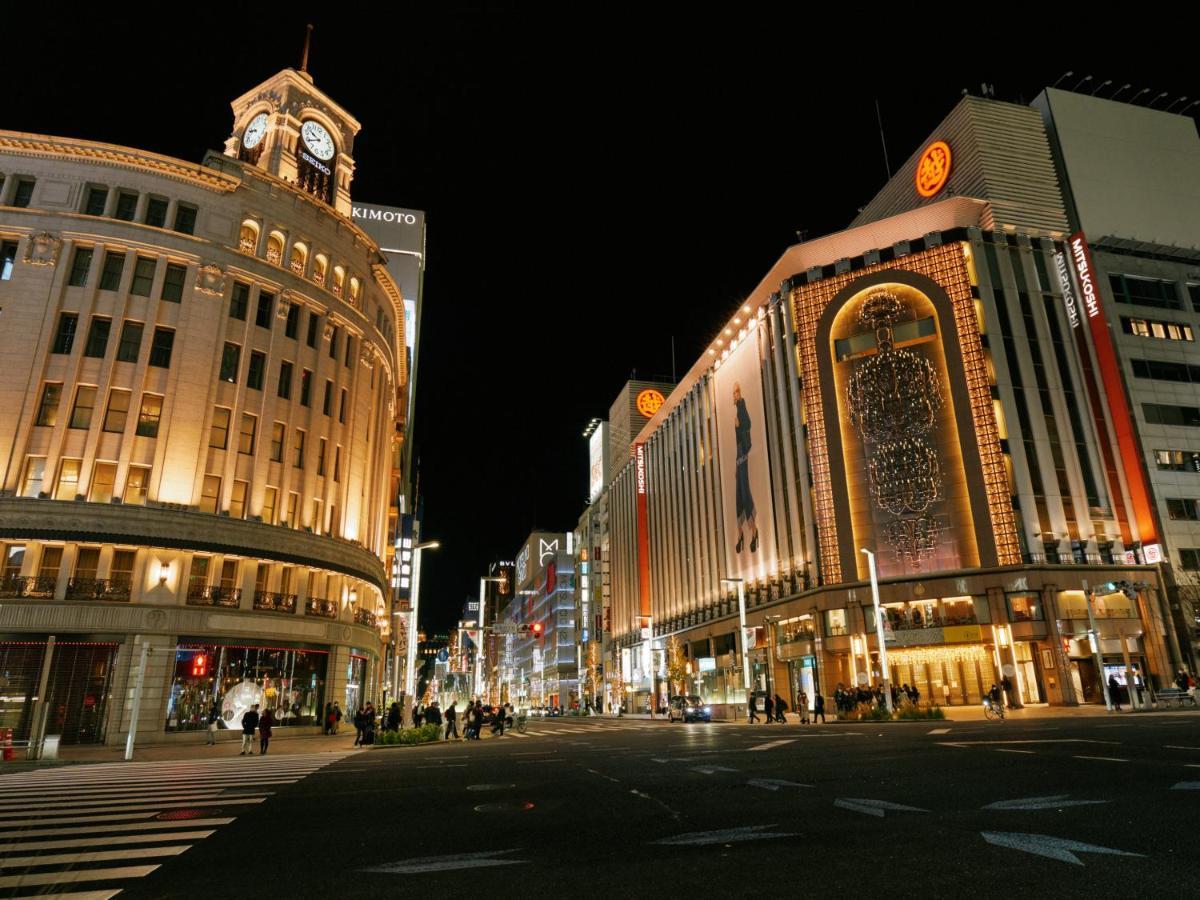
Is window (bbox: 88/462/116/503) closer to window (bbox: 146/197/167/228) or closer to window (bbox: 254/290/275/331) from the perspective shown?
window (bbox: 254/290/275/331)

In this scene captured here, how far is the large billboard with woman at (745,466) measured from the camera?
2334 inches

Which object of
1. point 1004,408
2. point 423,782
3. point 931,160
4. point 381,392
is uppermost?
point 931,160

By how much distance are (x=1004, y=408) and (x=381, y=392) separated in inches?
1739

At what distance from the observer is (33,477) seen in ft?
103

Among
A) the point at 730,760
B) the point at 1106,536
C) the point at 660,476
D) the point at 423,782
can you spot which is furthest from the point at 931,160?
the point at 423,782

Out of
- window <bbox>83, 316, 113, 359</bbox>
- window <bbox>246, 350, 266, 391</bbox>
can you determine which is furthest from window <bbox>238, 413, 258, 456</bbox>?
window <bbox>83, 316, 113, 359</bbox>

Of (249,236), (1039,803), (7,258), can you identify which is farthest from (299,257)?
(1039,803)

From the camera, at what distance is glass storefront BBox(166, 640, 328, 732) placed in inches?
1264

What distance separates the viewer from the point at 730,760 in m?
15.6

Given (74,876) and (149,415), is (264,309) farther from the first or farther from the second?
(74,876)

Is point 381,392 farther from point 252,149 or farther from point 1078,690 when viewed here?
point 1078,690

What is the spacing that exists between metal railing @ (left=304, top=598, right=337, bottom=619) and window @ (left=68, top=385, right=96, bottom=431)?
44.9ft

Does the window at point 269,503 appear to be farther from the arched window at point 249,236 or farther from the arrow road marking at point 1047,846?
the arrow road marking at point 1047,846

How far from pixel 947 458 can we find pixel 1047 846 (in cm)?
4597
